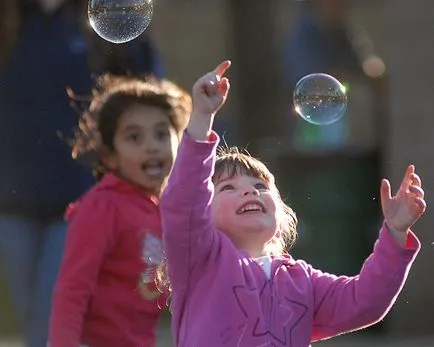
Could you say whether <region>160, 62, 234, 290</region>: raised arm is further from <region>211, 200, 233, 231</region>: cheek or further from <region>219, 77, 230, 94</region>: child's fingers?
<region>211, 200, 233, 231</region>: cheek

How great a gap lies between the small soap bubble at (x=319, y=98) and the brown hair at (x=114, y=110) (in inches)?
21.1

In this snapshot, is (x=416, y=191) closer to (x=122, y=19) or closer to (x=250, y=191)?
(x=250, y=191)

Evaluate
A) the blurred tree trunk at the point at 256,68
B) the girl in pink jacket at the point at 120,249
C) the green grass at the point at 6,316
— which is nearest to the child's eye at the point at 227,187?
the girl in pink jacket at the point at 120,249

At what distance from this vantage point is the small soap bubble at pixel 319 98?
171 inches

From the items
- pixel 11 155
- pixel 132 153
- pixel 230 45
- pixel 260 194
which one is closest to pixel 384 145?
pixel 230 45

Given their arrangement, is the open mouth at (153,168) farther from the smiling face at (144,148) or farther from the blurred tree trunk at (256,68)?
the blurred tree trunk at (256,68)

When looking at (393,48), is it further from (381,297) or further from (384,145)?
(381,297)

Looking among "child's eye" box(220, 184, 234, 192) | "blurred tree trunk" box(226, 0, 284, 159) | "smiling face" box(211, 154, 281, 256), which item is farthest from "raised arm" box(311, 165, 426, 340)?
"blurred tree trunk" box(226, 0, 284, 159)

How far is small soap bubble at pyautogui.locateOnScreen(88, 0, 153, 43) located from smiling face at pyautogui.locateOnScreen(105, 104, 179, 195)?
36cm

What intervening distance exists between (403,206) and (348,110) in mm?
4435

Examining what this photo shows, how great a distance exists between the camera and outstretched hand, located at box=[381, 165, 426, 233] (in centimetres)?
341

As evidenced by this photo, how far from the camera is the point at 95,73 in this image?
17.9 feet

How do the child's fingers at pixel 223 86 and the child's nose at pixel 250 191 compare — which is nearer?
the child's fingers at pixel 223 86

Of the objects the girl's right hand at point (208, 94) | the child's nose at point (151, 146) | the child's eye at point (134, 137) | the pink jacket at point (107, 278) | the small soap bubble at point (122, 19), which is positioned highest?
the small soap bubble at point (122, 19)
